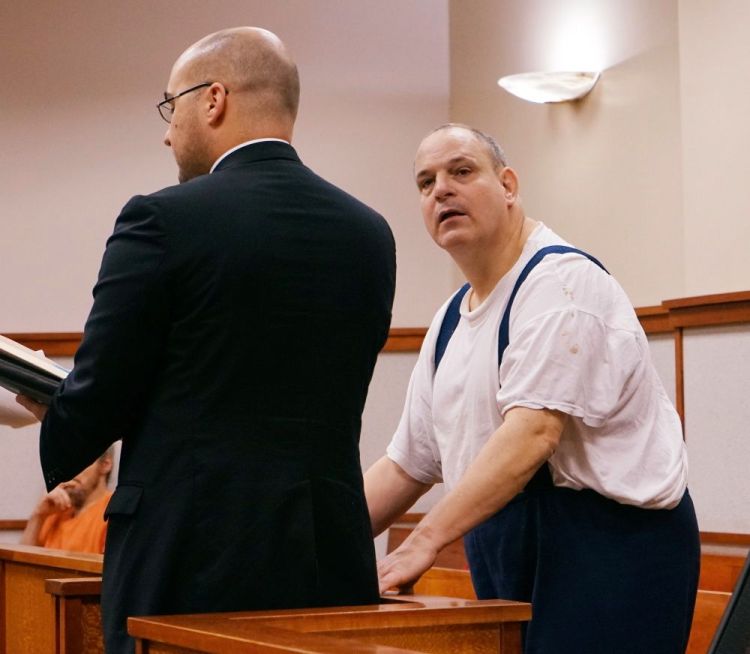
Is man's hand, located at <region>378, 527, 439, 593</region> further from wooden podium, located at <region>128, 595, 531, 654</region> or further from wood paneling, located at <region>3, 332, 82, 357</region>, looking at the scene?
wood paneling, located at <region>3, 332, 82, 357</region>

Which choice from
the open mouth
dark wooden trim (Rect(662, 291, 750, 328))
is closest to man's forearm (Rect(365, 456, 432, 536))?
the open mouth

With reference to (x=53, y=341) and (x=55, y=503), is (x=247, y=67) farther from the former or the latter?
(x=53, y=341)

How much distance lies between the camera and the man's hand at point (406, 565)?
1.83 m

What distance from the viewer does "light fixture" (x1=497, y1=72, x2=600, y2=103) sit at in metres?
5.28

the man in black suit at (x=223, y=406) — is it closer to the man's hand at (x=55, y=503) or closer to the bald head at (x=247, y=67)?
the bald head at (x=247, y=67)

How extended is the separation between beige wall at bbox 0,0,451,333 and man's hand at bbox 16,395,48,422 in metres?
3.98

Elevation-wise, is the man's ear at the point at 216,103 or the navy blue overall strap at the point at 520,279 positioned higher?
the man's ear at the point at 216,103

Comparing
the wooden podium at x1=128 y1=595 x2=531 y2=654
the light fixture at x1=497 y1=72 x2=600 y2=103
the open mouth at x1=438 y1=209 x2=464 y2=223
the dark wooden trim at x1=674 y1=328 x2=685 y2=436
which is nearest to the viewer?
the wooden podium at x1=128 y1=595 x2=531 y2=654

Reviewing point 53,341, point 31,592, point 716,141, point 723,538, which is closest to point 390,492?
point 31,592

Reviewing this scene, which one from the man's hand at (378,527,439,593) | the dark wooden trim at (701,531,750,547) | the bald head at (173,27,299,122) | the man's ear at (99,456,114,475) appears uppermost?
the bald head at (173,27,299,122)

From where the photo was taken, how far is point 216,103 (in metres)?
1.70

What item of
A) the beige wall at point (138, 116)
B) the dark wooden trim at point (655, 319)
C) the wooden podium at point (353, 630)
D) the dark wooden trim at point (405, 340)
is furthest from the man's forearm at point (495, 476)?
the beige wall at point (138, 116)

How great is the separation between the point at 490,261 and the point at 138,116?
4.02 meters

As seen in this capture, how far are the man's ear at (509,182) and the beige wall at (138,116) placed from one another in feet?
12.0
